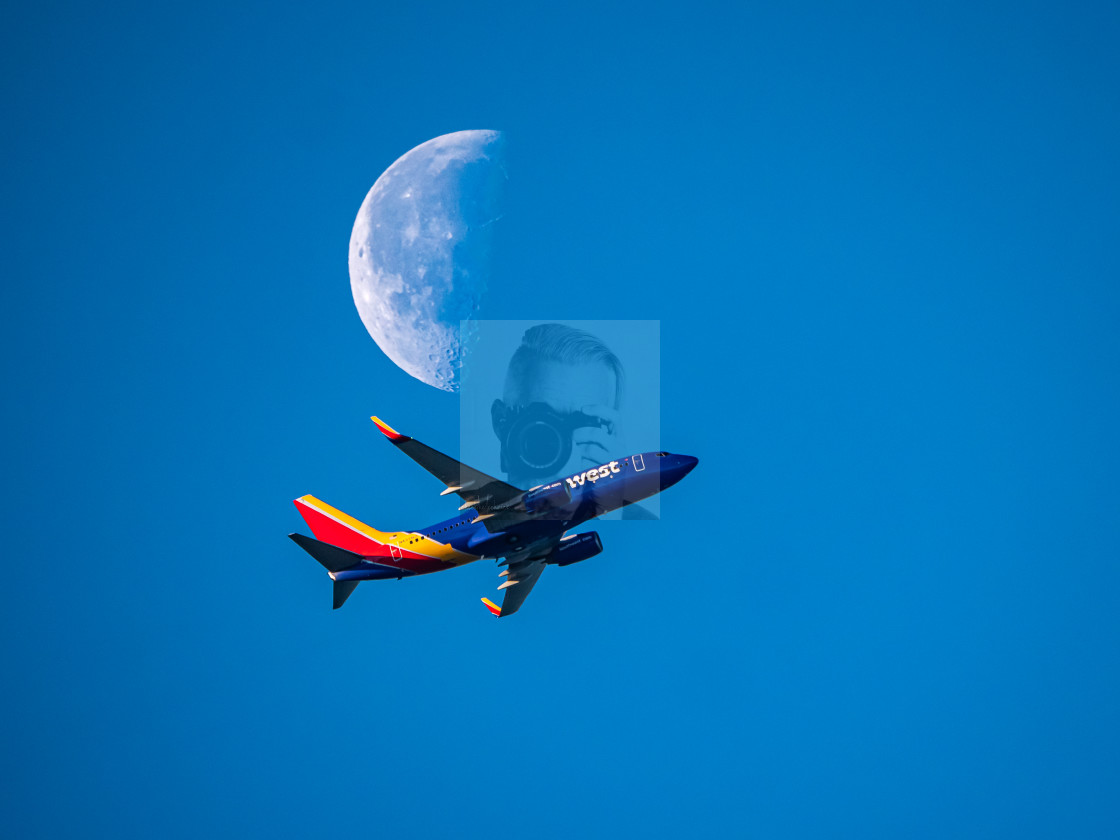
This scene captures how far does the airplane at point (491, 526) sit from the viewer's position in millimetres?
71438

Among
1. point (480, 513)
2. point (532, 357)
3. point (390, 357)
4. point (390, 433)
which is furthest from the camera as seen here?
point (390, 357)

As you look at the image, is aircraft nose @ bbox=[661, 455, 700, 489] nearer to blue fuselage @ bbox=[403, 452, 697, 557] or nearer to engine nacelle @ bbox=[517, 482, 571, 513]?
blue fuselage @ bbox=[403, 452, 697, 557]

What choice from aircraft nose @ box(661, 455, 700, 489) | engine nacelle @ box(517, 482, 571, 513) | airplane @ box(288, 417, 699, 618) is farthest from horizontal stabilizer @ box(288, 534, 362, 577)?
aircraft nose @ box(661, 455, 700, 489)

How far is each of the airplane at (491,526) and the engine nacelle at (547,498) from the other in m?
0.06

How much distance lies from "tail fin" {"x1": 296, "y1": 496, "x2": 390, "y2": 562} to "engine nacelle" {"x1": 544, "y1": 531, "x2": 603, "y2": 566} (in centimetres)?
1181

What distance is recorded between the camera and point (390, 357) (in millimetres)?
84688

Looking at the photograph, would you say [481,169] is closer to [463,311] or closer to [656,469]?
[463,311]

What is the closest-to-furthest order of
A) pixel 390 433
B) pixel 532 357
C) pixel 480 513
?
pixel 390 433, pixel 480 513, pixel 532 357

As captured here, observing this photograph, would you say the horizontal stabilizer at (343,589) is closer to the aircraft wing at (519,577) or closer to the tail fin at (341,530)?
the tail fin at (341,530)

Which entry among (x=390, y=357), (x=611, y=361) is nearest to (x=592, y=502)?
(x=611, y=361)

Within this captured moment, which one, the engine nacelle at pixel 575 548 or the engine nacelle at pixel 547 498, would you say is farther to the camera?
the engine nacelle at pixel 575 548

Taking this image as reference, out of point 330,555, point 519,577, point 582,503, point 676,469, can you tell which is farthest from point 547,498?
point 330,555

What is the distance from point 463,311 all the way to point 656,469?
20009mm

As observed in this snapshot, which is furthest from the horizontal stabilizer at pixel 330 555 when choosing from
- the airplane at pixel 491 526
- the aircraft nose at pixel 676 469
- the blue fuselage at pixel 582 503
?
the aircraft nose at pixel 676 469
